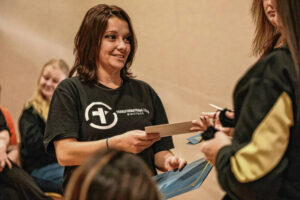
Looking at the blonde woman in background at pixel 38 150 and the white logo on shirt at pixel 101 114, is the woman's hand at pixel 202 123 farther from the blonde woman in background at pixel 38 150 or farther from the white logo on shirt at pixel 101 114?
the blonde woman in background at pixel 38 150

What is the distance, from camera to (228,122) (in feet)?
3.74

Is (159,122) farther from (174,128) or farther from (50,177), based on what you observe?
(50,177)

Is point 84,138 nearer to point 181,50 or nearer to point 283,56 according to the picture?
point 283,56

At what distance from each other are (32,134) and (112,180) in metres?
2.62

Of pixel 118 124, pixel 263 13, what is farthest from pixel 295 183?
pixel 118 124

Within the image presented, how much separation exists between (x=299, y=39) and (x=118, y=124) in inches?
37.9

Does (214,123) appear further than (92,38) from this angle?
No

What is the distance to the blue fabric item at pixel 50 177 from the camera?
9.95ft

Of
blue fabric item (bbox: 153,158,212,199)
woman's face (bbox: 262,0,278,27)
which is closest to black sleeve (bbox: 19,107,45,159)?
blue fabric item (bbox: 153,158,212,199)

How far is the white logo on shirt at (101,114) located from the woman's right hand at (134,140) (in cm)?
13

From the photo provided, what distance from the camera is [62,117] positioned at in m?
1.62

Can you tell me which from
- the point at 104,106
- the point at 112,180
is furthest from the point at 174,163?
the point at 112,180

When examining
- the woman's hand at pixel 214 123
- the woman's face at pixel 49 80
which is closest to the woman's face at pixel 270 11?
the woman's hand at pixel 214 123

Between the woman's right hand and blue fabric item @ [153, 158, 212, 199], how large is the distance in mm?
145
